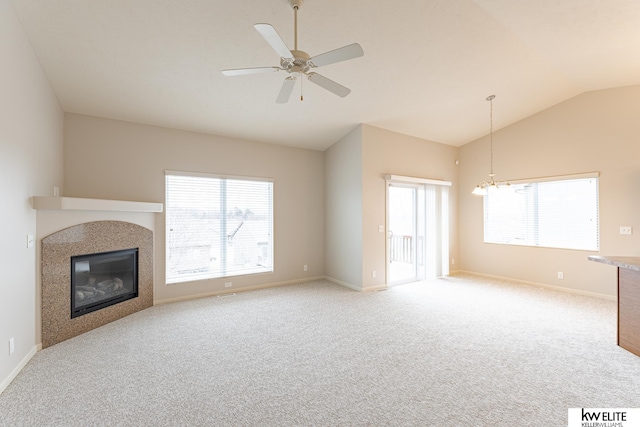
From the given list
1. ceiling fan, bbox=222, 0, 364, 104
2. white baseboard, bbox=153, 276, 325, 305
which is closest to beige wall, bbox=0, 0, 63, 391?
white baseboard, bbox=153, 276, 325, 305

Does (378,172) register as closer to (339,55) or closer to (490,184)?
(490,184)

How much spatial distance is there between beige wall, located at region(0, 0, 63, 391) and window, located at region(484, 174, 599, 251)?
753cm

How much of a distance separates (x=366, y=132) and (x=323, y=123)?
0.83 metres

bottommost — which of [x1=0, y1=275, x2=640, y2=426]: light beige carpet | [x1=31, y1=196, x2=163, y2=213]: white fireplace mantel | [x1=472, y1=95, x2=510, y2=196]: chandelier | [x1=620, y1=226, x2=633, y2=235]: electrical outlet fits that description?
[x1=0, y1=275, x2=640, y2=426]: light beige carpet

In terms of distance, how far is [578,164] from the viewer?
5141mm

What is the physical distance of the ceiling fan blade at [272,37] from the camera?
190 cm

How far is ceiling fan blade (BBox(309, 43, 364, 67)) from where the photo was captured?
212 cm

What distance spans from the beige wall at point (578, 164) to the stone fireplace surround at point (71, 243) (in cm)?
642

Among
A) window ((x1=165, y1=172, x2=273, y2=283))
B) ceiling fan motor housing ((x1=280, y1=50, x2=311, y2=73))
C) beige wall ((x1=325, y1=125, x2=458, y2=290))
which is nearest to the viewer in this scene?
ceiling fan motor housing ((x1=280, y1=50, x2=311, y2=73))

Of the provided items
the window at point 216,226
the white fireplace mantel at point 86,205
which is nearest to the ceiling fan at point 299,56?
the white fireplace mantel at point 86,205

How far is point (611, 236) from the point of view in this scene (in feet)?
15.7

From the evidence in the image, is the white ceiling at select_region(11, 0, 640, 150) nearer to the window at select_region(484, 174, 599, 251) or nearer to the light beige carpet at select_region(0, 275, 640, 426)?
the window at select_region(484, 174, 599, 251)

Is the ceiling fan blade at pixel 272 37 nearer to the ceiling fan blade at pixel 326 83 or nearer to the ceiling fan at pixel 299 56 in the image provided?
the ceiling fan at pixel 299 56

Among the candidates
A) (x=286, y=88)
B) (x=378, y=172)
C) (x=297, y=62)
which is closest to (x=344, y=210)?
(x=378, y=172)
